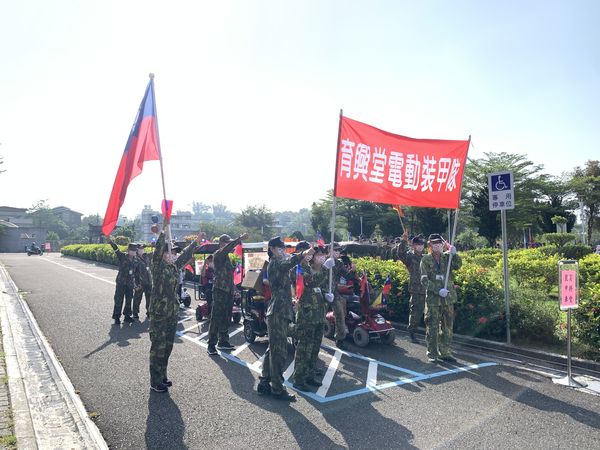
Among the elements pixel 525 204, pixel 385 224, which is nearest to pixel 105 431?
pixel 525 204

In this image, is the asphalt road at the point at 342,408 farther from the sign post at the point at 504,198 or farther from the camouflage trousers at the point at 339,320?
the sign post at the point at 504,198

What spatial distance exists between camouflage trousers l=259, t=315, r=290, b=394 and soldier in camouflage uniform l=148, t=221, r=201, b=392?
137 centimetres

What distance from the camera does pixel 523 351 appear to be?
24.7 ft

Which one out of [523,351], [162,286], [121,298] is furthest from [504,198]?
[121,298]

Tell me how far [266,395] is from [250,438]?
1.25 meters

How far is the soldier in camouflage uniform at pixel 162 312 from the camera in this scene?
5.98 m

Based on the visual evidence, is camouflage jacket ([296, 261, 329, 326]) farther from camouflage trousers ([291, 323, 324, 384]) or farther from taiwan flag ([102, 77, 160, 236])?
taiwan flag ([102, 77, 160, 236])

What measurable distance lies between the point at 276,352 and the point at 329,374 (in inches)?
56.4

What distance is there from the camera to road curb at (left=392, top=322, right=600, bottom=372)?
267 inches

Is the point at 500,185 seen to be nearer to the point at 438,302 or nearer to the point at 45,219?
the point at 438,302

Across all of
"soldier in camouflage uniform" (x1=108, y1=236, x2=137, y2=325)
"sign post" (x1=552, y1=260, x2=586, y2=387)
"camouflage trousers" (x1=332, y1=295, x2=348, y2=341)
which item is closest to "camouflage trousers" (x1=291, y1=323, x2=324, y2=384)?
"camouflage trousers" (x1=332, y1=295, x2=348, y2=341)

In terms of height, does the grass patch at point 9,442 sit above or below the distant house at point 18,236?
below

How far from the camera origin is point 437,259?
7.80 m

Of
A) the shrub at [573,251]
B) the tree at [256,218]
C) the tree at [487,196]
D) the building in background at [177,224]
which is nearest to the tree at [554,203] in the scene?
the tree at [487,196]
